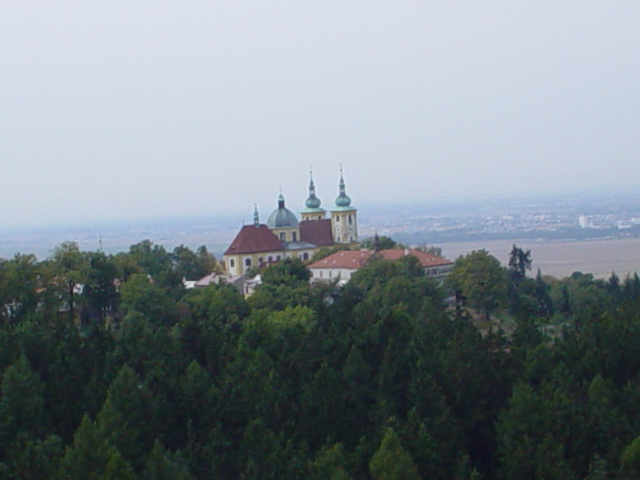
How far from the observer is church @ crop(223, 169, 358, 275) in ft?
243

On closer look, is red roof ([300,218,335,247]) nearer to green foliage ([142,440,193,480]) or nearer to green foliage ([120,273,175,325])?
green foliage ([120,273,175,325])

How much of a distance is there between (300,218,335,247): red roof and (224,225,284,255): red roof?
5.61m

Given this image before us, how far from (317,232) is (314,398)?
5355 cm

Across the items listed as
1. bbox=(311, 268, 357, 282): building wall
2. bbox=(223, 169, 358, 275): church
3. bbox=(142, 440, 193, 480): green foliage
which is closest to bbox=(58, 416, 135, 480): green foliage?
bbox=(142, 440, 193, 480): green foliage

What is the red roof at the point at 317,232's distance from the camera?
266 ft

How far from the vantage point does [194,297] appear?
51250mm

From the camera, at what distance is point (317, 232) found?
81875 millimetres

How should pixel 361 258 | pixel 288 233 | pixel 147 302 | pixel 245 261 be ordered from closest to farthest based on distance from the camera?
pixel 147 302 < pixel 361 258 < pixel 245 261 < pixel 288 233

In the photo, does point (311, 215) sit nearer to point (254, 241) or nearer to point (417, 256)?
point (254, 241)

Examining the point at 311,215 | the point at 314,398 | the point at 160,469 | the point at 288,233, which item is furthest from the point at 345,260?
the point at 160,469

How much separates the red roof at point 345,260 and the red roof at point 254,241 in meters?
6.98

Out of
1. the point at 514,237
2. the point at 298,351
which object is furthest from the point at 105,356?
the point at 514,237

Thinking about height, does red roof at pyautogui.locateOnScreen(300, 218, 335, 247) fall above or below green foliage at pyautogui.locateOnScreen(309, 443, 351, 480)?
above

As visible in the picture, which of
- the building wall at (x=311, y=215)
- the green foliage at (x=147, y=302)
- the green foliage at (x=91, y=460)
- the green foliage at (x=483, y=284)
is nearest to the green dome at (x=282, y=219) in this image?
the building wall at (x=311, y=215)
